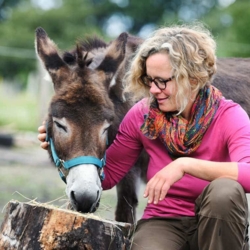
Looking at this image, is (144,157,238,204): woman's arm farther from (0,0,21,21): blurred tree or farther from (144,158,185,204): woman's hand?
(0,0,21,21): blurred tree

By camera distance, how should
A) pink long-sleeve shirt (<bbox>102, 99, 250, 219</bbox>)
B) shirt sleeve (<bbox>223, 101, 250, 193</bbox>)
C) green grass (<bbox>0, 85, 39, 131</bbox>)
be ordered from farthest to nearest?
green grass (<bbox>0, 85, 39, 131</bbox>)
pink long-sleeve shirt (<bbox>102, 99, 250, 219</bbox>)
shirt sleeve (<bbox>223, 101, 250, 193</bbox>)

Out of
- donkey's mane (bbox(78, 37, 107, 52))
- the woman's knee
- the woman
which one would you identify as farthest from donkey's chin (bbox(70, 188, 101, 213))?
donkey's mane (bbox(78, 37, 107, 52))

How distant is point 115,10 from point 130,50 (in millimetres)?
51685

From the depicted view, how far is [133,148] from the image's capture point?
442 centimetres

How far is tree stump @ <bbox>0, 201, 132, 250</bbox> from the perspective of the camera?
3.61m

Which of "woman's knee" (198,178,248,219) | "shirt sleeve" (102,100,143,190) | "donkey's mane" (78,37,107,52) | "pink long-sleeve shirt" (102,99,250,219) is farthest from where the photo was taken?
"donkey's mane" (78,37,107,52)

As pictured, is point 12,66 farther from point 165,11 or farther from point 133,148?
point 133,148

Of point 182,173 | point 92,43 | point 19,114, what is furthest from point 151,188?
point 19,114

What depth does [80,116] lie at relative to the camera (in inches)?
171

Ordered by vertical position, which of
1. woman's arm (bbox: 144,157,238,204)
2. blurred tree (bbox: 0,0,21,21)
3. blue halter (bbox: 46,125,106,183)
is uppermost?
woman's arm (bbox: 144,157,238,204)

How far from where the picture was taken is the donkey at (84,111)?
4.06 metres

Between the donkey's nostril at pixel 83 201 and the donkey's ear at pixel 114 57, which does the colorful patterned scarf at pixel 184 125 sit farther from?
the donkey's ear at pixel 114 57

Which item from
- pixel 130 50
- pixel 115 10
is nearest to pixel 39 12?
pixel 115 10

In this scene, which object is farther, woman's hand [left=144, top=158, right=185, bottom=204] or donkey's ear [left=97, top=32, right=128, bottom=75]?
donkey's ear [left=97, top=32, right=128, bottom=75]
